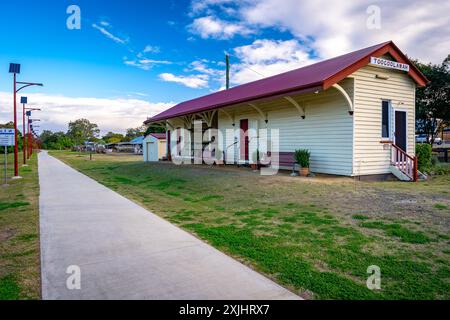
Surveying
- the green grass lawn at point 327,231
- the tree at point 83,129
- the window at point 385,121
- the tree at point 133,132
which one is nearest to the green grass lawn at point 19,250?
the green grass lawn at point 327,231

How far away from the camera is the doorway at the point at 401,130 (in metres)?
12.6

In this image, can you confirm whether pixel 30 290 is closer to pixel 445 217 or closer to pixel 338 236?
pixel 338 236

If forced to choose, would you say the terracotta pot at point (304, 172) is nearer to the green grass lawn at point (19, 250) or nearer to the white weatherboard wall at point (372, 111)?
the white weatherboard wall at point (372, 111)

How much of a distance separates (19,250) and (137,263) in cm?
199

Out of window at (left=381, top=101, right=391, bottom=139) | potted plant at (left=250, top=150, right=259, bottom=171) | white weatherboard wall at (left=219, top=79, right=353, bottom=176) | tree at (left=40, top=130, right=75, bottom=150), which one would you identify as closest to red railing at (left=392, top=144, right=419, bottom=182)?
window at (left=381, top=101, right=391, bottom=139)

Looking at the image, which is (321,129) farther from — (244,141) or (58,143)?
(58,143)

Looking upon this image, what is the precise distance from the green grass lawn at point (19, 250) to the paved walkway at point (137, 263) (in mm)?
122

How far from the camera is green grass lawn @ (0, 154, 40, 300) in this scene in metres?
3.34

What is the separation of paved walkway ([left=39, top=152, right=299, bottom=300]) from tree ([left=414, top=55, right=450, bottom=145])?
19.4 metres

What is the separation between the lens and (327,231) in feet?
17.2

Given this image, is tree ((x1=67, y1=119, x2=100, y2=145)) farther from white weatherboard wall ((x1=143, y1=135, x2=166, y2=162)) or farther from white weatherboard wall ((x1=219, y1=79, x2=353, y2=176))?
white weatherboard wall ((x1=219, y1=79, x2=353, y2=176))

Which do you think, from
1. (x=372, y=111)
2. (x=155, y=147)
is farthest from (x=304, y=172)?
(x=155, y=147)

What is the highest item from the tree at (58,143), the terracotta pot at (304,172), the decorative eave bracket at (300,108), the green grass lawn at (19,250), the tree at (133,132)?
the tree at (133,132)
